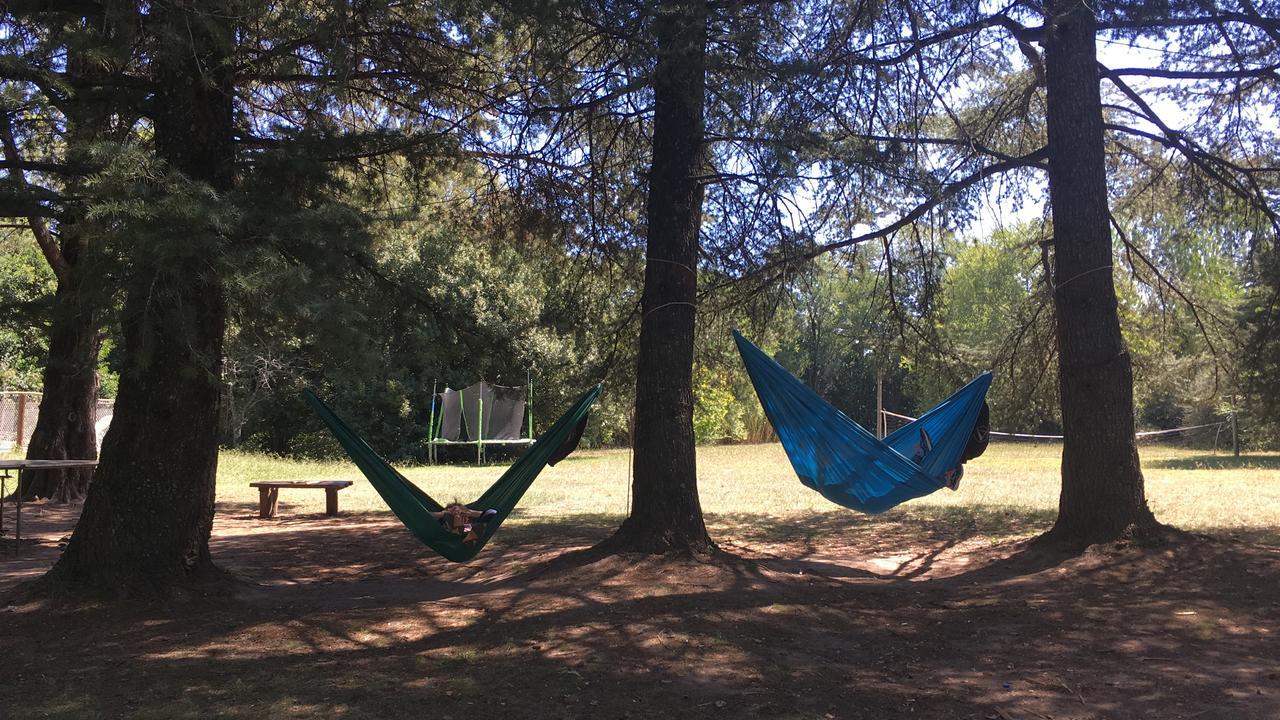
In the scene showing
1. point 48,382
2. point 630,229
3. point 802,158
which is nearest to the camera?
point 802,158

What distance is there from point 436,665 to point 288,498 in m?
8.68

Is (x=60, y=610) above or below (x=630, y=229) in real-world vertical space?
below

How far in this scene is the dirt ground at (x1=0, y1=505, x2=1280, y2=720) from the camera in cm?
334

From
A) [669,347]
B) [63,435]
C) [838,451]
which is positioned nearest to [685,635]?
[669,347]

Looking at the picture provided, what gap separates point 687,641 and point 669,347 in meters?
2.24

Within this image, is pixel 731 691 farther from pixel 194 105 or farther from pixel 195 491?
pixel 194 105

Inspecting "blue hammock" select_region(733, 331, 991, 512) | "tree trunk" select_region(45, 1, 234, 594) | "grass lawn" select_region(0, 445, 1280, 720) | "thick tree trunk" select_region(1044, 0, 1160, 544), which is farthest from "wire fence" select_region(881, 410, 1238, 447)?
"tree trunk" select_region(45, 1, 234, 594)

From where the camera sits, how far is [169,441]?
486cm

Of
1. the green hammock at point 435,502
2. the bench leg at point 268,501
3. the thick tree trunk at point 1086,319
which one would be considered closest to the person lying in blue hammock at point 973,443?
the thick tree trunk at point 1086,319

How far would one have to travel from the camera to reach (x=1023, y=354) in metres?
8.38

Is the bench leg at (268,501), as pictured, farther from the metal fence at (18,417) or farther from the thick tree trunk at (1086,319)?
Answer: the metal fence at (18,417)

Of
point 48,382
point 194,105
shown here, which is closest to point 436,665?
point 194,105

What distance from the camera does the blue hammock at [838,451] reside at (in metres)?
5.97

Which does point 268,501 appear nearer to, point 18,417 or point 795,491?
point 795,491
